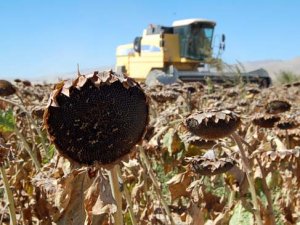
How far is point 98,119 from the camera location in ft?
4.98

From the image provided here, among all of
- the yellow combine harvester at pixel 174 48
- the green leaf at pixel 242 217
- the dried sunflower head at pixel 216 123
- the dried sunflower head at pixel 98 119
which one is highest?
the dried sunflower head at pixel 98 119

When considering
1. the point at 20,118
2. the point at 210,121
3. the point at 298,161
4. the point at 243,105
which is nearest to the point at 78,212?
the point at 210,121

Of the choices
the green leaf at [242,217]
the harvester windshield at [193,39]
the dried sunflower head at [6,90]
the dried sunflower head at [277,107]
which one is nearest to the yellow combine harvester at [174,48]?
the harvester windshield at [193,39]

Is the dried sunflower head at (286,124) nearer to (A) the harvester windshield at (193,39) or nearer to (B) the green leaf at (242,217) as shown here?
(B) the green leaf at (242,217)

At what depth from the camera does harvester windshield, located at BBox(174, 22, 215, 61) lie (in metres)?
22.4

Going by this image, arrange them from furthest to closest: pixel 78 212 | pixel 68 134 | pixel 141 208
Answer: pixel 141 208, pixel 78 212, pixel 68 134

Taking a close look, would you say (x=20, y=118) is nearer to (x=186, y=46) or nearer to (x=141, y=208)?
(x=141, y=208)

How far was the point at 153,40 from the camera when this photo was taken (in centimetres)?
2309

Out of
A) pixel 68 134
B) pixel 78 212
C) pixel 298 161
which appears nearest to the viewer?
pixel 68 134

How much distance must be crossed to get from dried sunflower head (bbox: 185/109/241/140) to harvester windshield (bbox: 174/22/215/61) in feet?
66.9

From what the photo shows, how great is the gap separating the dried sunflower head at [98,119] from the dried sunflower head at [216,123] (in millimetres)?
418

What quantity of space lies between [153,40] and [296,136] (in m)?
19.8

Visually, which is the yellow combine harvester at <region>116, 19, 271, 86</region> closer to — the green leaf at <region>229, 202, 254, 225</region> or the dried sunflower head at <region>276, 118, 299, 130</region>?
the dried sunflower head at <region>276, 118, 299, 130</region>

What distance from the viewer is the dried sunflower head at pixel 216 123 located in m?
1.91
